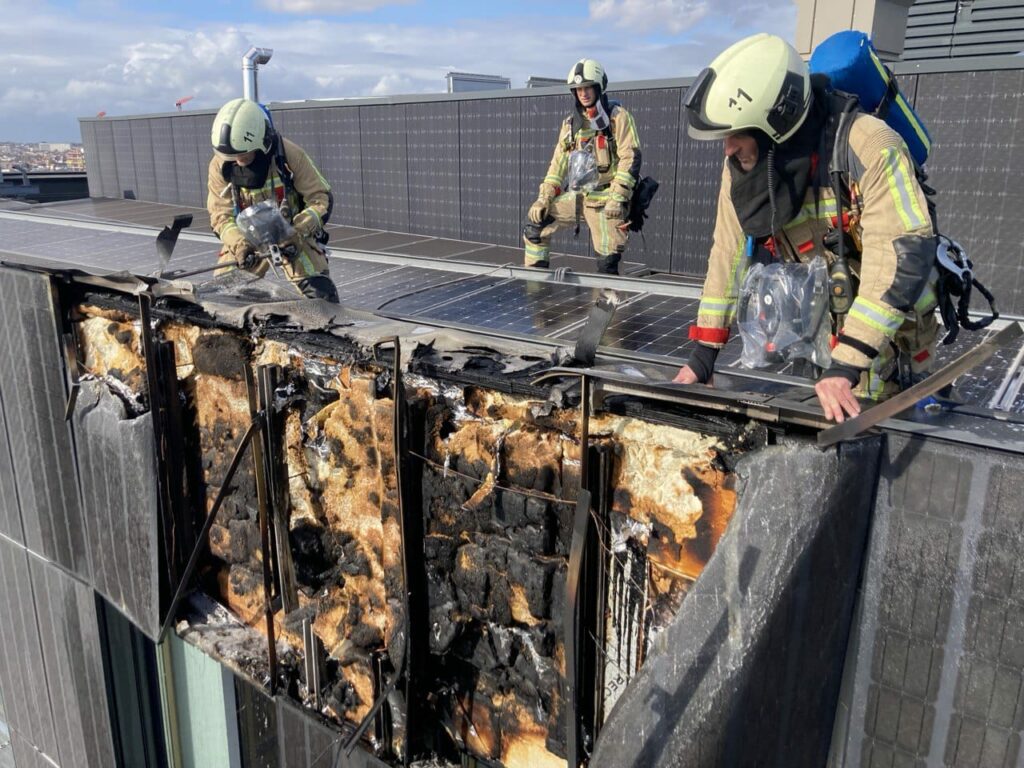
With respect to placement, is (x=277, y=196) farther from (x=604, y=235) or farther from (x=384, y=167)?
(x=384, y=167)

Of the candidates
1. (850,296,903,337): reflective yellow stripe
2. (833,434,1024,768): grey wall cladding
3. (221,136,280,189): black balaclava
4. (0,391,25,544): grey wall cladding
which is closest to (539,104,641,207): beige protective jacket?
(221,136,280,189): black balaclava

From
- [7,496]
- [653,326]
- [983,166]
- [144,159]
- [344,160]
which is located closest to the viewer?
[653,326]

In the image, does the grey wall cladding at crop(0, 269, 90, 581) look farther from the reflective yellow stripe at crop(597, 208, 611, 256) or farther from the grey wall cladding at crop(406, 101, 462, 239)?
the grey wall cladding at crop(406, 101, 462, 239)

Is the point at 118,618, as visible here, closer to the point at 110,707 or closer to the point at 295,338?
the point at 110,707

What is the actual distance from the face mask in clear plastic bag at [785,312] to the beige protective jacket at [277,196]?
3294 mm

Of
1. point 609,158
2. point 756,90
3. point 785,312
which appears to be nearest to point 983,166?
point 609,158

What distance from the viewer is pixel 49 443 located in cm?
560

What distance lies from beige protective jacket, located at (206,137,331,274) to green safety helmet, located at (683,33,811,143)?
3342 mm

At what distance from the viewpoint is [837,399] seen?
247 centimetres

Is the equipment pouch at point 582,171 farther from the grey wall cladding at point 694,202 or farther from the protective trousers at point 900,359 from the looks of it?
the protective trousers at point 900,359

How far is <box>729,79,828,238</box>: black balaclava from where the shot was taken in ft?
9.12

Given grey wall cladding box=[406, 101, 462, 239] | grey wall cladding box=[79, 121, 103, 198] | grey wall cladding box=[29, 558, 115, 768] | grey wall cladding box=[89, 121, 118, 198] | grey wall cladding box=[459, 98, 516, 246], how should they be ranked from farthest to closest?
grey wall cladding box=[79, 121, 103, 198] < grey wall cladding box=[89, 121, 118, 198] < grey wall cladding box=[406, 101, 462, 239] < grey wall cladding box=[459, 98, 516, 246] < grey wall cladding box=[29, 558, 115, 768]

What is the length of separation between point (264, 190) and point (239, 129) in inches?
19.9

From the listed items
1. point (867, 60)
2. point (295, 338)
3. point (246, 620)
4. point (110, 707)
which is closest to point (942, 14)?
point (867, 60)
